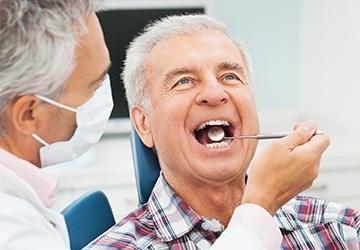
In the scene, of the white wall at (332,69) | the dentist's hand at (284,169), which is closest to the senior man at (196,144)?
the dentist's hand at (284,169)

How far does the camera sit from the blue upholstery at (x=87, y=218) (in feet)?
5.20

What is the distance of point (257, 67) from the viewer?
3410 mm

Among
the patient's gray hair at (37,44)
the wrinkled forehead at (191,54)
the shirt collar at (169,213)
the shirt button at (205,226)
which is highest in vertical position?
the patient's gray hair at (37,44)

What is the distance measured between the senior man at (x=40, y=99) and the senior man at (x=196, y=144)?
19.0 inches

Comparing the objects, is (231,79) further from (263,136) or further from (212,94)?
(263,136)

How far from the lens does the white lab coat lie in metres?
0.90

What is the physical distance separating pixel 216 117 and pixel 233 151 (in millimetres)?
94

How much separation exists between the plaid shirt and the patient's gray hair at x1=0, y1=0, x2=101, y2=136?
2.03ft

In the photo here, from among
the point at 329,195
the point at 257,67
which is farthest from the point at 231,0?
the point at 329,195

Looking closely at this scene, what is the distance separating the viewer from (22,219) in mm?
919

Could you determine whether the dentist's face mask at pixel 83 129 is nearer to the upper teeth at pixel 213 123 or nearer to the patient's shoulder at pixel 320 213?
the upper teeth at pixel 213 123

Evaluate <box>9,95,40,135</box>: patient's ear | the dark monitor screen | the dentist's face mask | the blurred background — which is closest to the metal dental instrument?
the dentist's face mask

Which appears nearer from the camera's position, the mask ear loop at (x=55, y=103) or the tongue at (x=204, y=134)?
the mask ear loop at (x=55, y=103)

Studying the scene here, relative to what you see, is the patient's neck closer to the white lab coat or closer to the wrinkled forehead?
the wrinkled forehead
